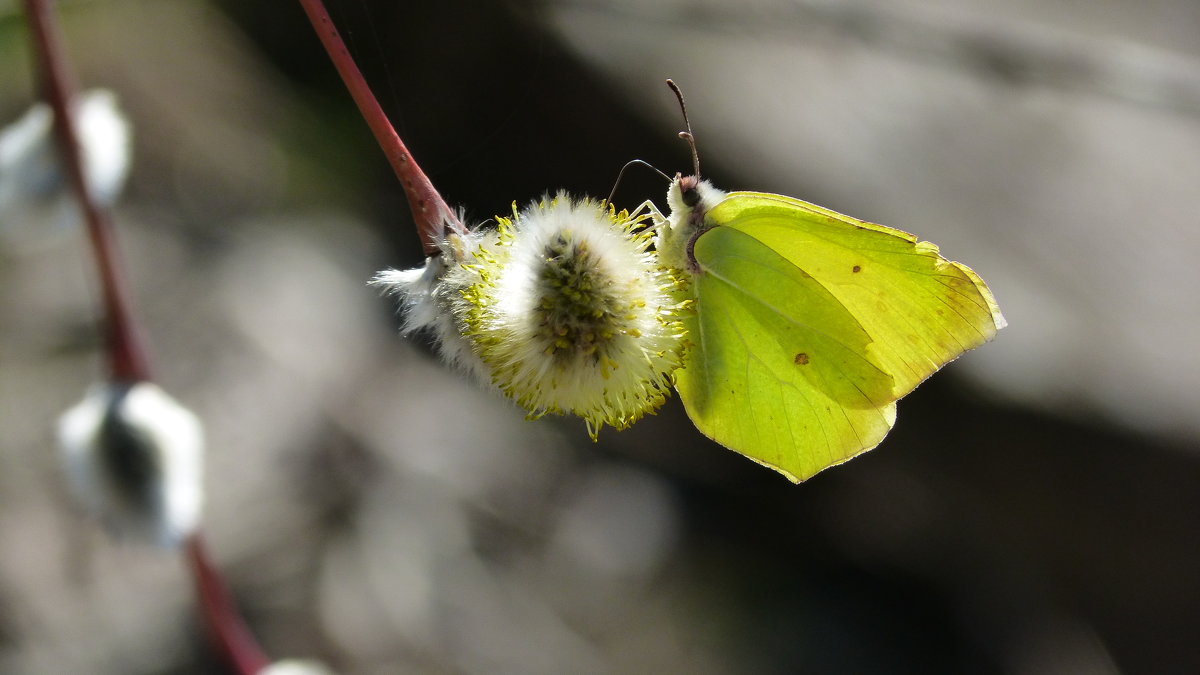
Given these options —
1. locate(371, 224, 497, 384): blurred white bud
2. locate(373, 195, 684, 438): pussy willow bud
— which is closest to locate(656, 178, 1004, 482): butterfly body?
locate(373, 195, 684, 438): pussy willow bud

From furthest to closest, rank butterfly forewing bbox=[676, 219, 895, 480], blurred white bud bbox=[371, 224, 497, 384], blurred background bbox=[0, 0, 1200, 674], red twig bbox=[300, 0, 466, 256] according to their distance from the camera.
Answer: blurred background bbox=[0, 0, 1200, 674], butterfly forewing bbox=[676, 219, 895, 480], blurred white bud bbox=[371, 224, 497, 384], red twig bbox=[300, 0, 466, 256]

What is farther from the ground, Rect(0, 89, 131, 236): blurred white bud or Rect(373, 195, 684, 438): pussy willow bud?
Rect(0, 89, 131, 236): blurred white bud

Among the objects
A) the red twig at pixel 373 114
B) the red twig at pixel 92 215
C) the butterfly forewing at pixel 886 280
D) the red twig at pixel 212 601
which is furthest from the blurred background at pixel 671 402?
the red twig at pixel 373 114

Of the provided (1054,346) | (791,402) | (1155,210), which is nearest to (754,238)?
(791,402)

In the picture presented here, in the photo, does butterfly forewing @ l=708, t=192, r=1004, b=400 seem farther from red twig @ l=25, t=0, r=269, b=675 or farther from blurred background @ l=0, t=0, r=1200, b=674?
blurred background @ l=0, t=0, r=1200, b=674

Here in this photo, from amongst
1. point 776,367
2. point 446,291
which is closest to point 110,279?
point 446,291

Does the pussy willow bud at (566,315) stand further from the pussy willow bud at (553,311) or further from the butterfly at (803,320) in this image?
the butterfly at (803,320)
